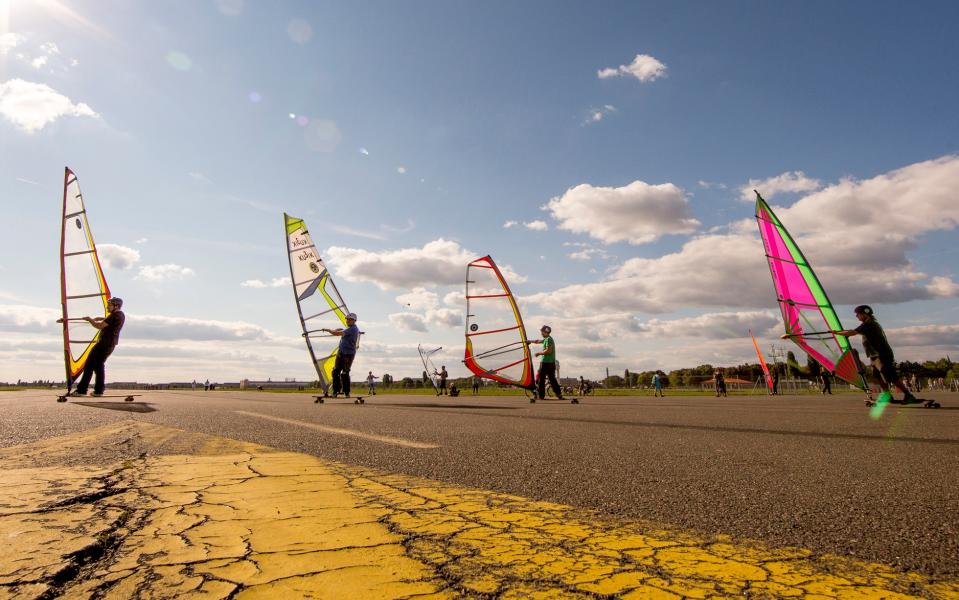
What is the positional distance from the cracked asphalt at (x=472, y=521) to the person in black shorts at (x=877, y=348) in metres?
6.79

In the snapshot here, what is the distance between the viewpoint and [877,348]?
9.43 m

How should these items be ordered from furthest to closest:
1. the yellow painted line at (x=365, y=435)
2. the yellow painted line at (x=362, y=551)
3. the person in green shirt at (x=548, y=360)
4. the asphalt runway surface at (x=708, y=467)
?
the person in green shirt at (x=548, y=360), the yellow painted line at (x=365, y=435), the asphalt runway surface at (x=708, y=467), the yellow painted line at (x=362, y=551)

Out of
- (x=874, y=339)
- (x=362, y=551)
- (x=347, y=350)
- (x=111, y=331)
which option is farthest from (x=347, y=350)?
(x=362, y=551)

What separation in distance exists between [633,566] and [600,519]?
1.84ft

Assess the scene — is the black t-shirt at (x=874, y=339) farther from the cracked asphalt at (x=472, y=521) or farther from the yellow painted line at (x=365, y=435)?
the yellow painted line at (x=365, y=435)

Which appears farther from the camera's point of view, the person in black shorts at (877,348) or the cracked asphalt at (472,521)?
the person in black shorts at (877,348)

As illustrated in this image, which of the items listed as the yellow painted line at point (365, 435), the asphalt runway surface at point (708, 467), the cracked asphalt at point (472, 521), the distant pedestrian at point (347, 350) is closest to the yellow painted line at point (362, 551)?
the cracked asphalt at point (472, 521)

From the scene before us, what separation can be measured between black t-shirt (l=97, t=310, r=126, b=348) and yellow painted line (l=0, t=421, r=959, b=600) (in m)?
9.92

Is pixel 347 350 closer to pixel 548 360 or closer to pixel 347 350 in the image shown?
pixel 347 350

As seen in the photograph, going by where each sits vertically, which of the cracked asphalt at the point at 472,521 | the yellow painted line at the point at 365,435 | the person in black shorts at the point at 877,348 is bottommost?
the yellow painted line at the point at 365,435

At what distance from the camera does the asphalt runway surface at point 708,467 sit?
1.88 metres

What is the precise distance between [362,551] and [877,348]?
11.0m

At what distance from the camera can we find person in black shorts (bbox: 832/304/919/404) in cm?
936

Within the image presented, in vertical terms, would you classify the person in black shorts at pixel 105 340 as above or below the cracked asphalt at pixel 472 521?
above
